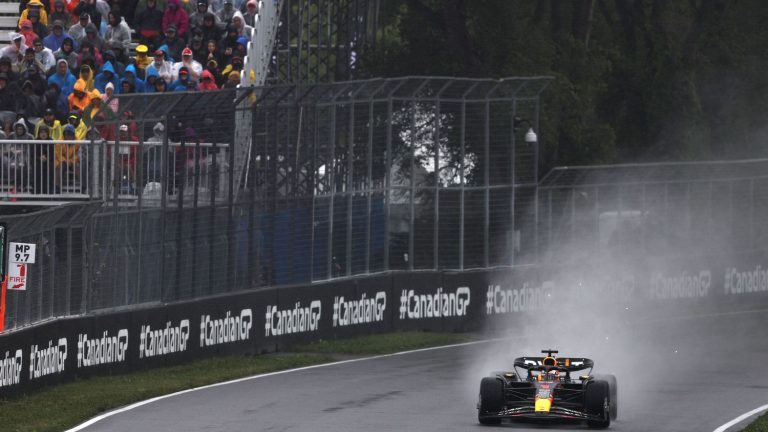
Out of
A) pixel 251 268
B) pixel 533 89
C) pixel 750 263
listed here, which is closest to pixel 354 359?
pixel 251 268

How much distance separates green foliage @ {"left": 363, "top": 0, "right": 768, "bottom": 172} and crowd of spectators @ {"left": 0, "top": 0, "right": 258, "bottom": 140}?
9.94 m

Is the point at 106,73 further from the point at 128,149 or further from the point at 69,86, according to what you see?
the point at 128,149

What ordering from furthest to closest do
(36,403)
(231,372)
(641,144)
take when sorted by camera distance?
(641,144) < (231,372) < (36,403)

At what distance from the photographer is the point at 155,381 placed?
2359 cm

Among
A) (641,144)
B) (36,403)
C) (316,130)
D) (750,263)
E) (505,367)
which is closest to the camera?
(36,403)

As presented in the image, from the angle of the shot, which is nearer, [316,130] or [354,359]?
[354,359]

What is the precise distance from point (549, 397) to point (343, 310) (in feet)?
40.1

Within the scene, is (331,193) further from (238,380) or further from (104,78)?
(238,380)

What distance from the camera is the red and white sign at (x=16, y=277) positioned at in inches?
823

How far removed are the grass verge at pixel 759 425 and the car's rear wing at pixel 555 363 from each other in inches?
72.0

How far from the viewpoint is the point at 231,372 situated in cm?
2509

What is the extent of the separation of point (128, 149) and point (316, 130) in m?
5.45

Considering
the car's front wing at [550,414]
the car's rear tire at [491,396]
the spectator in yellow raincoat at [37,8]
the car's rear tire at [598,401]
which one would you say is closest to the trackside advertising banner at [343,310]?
the car's rear tire at [491,396]

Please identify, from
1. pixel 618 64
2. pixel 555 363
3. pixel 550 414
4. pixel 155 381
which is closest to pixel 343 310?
pixel 155 381
